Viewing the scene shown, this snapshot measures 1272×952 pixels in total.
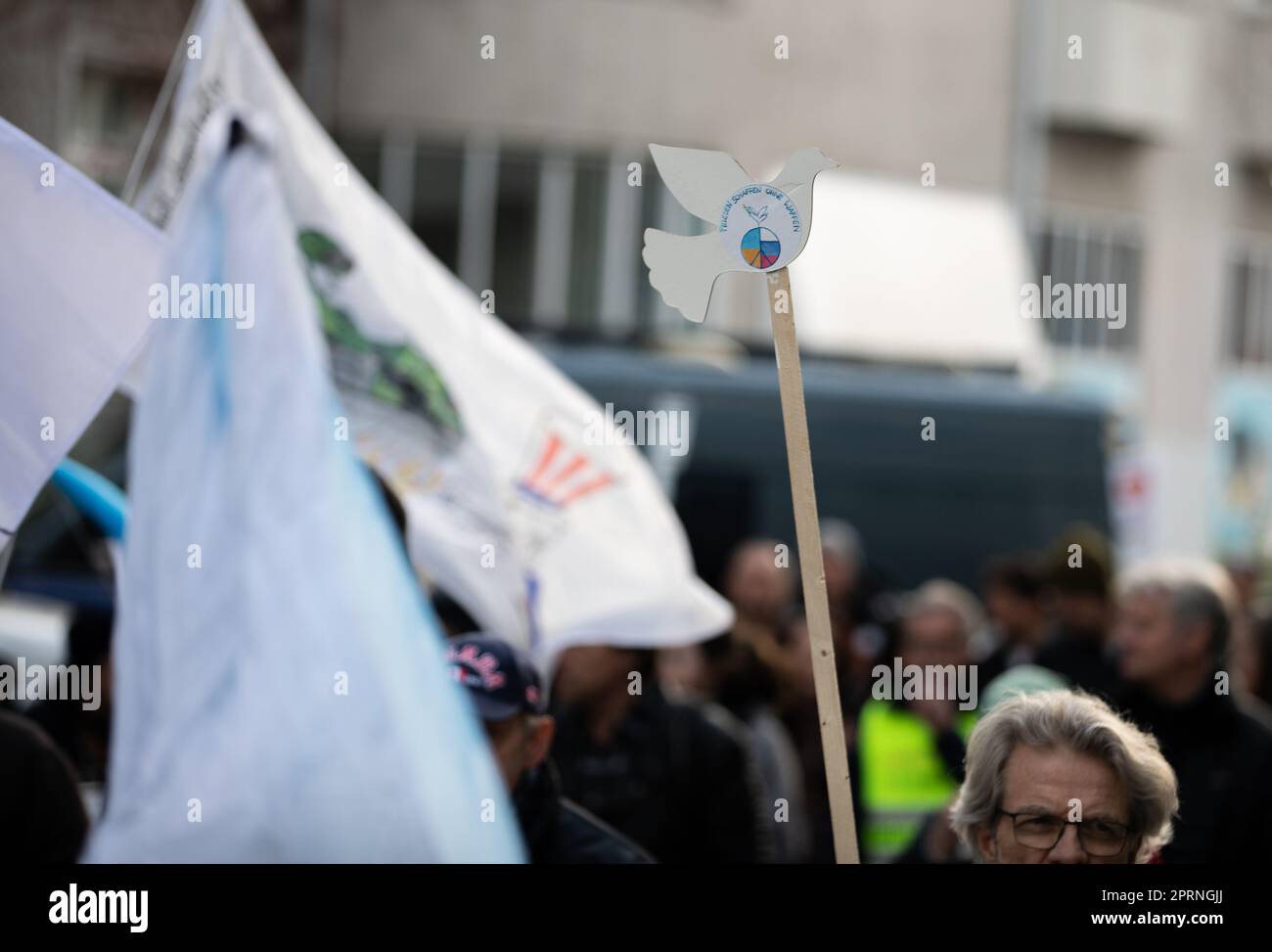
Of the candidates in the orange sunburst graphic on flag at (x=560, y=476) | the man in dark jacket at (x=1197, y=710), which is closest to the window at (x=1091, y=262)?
the man in dark jacket at (x=1197, y=710)

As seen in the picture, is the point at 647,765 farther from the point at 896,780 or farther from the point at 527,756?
the point at 527,756

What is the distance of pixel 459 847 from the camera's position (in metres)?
2.02

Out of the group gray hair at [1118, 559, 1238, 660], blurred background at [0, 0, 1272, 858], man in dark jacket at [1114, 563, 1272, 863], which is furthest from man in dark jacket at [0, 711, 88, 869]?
gray hair at [1118, 559, 1238, 660]

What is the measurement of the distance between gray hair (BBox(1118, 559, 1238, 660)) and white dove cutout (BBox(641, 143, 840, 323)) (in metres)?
2.38

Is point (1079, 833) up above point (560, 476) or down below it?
below

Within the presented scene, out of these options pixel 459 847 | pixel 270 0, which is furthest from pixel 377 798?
pixel 270 0

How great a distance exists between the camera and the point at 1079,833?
103 inches

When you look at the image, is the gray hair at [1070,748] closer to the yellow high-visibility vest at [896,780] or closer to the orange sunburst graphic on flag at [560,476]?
the orange sunburst graphic on flag at [560,476]

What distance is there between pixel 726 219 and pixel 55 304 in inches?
47.6

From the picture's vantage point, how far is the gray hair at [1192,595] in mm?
4531

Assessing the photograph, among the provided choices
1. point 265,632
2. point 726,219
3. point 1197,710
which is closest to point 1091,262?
point 1197,710

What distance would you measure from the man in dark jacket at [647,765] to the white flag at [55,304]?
1.84 metres
